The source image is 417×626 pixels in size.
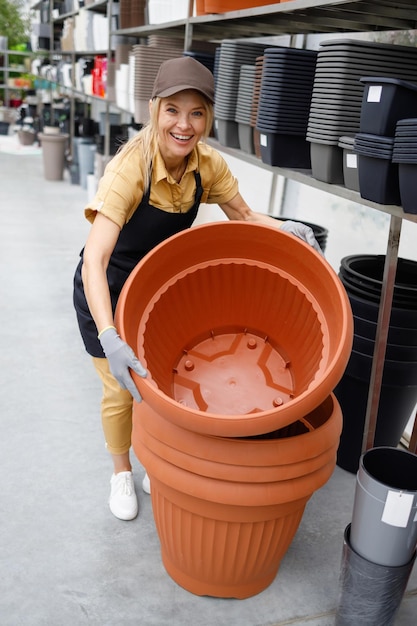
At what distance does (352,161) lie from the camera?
153 cm

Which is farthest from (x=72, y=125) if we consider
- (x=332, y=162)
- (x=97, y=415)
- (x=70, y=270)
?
(x=332, y=162)

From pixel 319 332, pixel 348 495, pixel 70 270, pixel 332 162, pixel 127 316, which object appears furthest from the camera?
pixel 70 270

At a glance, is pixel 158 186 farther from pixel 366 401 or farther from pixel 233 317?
pixel 366 401

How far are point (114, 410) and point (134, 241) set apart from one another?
1.76 ft

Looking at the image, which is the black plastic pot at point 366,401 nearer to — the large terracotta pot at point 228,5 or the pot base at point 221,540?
the pot base at point 221,540

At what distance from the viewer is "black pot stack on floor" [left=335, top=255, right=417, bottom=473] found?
1.81 m

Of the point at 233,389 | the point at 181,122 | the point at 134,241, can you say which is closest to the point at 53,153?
the point at 134,241

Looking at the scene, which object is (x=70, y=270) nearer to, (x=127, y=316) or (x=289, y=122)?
(x=289, y=122)

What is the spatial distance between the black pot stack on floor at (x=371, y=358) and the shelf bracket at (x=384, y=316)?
0.19 meters

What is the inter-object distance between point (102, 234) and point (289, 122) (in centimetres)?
81

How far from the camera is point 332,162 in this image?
1641mm

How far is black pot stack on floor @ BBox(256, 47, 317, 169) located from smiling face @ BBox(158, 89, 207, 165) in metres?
0.43

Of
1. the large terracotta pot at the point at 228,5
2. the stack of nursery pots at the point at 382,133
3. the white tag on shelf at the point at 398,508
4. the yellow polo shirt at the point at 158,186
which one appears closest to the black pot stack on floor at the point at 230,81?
the large terracotta pot at the point at 228,5

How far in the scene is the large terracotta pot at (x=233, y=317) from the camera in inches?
55.8
